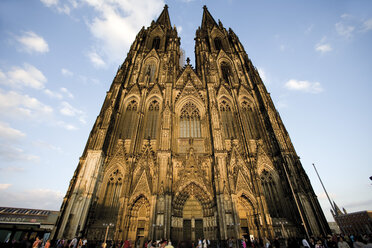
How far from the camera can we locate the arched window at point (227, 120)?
67.3 feet

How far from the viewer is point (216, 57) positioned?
28.3 metres

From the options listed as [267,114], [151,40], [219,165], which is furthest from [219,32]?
[219,165]

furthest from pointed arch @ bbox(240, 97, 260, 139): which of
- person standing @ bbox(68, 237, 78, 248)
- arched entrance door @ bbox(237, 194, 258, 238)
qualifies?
person standing @ bbox(68, 237, 78, 248)

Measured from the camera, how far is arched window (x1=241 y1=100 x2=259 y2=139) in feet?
67.2

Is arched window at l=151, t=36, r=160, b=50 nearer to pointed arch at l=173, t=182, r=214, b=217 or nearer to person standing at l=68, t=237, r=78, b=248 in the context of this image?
pointed arch at l=173, t=182, r=214, b=217

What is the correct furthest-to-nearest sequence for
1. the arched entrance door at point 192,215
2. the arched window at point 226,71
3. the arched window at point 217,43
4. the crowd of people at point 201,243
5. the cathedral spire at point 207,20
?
1. the cathedral spire at point 207,20
2. the arched window at point 217,43
3. the arched window at point 226,71
4. the arched entrance door at point 192,215
5. the crowd of people at point 201,243

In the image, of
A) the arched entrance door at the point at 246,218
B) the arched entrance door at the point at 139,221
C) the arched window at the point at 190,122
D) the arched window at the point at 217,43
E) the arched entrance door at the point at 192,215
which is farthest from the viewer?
the arched window at the point at 217,43

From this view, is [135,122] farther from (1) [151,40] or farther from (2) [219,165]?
(1) [151,40]

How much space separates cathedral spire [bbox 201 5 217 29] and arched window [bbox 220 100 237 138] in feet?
67.3

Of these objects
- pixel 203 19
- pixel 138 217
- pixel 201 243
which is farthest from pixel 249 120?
pixel 203 19

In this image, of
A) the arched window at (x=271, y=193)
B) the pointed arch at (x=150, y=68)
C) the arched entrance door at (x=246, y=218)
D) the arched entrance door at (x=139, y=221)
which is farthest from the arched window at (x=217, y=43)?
the arched entrance door at (x=139, y=221)

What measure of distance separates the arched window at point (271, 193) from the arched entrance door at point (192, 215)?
18.5 ft

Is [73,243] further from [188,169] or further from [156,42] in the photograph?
[156,42]

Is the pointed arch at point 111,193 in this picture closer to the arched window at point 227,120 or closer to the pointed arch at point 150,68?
the arched window at point 227,120
